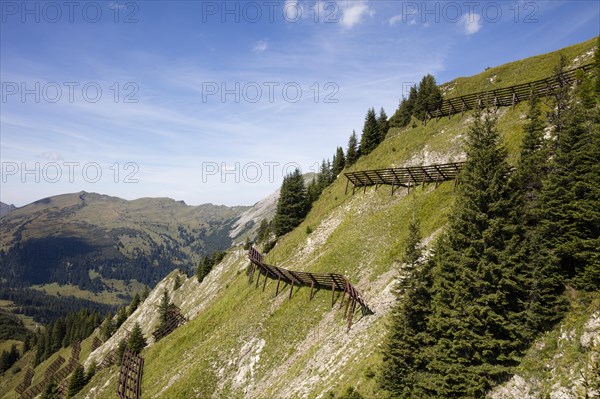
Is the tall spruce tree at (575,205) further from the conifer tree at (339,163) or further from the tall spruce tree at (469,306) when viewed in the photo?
the conifer tree at (339,163)

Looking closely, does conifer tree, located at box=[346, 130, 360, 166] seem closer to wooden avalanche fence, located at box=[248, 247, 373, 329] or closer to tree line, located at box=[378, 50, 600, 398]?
wooden avalanche fence, located at box=[248, 247, 373, 329]

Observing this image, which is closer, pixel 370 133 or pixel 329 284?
pixel 329 284

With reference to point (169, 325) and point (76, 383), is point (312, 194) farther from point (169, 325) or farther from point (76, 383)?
point (76, 383)

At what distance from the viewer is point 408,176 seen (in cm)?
4722

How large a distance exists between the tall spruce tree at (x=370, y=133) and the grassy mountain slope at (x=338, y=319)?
11.4 ft

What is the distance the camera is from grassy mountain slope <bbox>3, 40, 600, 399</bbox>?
58.2 ft

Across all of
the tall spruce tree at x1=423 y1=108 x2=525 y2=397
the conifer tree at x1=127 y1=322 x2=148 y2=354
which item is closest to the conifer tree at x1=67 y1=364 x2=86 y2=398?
the conifer tree at x1=127 y1=322 x2=148 y2=354

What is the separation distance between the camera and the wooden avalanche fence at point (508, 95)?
4341 centimetres

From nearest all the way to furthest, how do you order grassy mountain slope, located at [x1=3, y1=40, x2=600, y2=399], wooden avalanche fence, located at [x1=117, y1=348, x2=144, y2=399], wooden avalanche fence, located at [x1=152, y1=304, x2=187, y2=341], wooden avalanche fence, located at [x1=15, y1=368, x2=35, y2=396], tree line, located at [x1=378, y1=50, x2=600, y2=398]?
grassy mountain slope, located at [x1=3, y1=40, x2=600, y2=399] → tree line, located at [x1=378, y1=50, x2=600, y2=398] → wooden avalanche fence, located at [x1=117, y1=348, x2=144, y2=399] → wooden avalanche fence, located at [x1=152, y1=304, x2=187, y2=341] → wooden avalanche fence, located at [x1=15, y1=368, x2=35, y2=396]

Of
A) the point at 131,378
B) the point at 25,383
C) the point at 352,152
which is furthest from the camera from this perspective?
the point at 25,383

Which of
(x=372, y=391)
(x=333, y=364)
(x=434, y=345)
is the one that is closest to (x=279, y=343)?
(x=333, y=364)

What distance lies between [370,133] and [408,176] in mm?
27697

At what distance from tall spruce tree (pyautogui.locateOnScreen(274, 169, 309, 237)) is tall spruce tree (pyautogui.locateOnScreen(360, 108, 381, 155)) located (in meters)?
17.0

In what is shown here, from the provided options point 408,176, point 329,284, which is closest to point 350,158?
point 408,176
